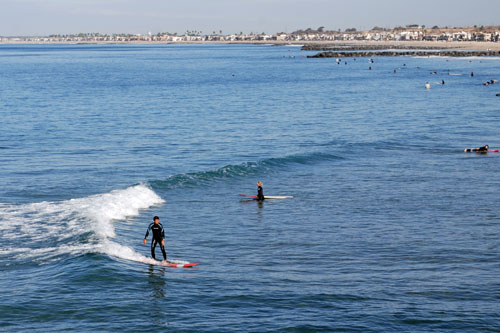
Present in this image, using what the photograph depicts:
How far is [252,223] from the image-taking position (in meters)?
32.7

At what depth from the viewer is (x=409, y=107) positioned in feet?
279

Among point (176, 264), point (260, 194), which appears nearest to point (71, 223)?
point (176, 264)

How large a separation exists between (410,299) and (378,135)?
131ft

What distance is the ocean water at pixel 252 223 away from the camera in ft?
70.5

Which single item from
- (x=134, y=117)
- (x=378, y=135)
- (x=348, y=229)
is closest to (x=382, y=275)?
(x=348, y=229)

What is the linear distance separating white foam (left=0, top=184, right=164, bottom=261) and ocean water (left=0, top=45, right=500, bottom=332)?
13 centimetres

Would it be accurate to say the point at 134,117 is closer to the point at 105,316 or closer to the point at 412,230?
the point at 412,230

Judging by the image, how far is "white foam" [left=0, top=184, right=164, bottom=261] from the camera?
92.1 feet

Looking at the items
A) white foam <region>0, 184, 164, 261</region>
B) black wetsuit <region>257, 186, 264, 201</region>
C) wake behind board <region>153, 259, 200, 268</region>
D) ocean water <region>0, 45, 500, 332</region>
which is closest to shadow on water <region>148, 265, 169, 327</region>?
ocean water <region>0, 45, 500, 332</region>

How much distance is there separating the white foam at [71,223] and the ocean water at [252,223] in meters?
0.13

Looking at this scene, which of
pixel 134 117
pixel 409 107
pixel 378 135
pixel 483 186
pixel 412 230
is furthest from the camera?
pixel 409 107

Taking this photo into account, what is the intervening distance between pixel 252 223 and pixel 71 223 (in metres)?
9.14

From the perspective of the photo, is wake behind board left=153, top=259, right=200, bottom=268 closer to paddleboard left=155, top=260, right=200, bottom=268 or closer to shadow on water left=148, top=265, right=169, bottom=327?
paddleboard left=155, top=260, right=200, bottom=268

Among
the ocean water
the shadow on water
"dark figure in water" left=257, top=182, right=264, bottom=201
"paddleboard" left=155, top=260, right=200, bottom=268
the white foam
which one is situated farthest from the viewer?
"dark figure in water" left=257, top=182, right=264, bottom=201
